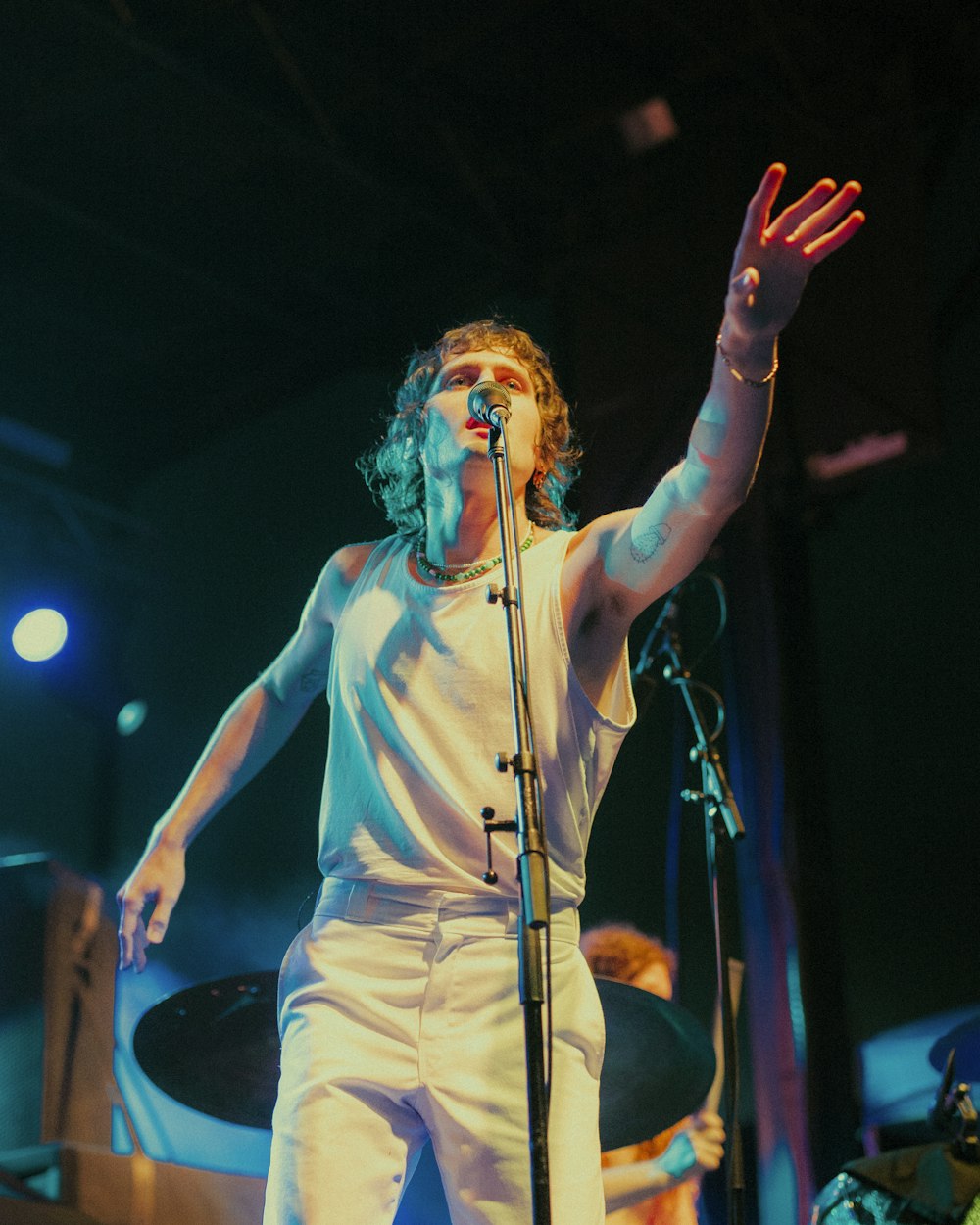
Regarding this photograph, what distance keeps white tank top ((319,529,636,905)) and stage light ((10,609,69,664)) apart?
20.7 feet

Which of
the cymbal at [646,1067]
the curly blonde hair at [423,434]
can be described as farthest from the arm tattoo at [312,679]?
the cymbal at [646,1067]

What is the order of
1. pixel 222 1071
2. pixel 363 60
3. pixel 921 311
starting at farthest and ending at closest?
pixel 363 60 < pixel 921 311 < pixel 222 1071

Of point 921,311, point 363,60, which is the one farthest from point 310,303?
point 921,311

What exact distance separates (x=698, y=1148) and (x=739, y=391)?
7.60ft

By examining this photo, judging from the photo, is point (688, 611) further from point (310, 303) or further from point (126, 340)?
point (126, 340)

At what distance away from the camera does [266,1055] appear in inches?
116

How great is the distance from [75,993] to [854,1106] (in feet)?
10.5

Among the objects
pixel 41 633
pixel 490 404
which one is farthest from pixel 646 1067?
pixel 41 633

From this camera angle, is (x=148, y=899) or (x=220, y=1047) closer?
(x=148, y=899)

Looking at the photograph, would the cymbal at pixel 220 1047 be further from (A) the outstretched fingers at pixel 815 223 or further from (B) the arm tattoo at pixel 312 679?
(A) the outstretched fingers at pixel 815 223

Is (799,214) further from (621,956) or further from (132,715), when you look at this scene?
(132,715)

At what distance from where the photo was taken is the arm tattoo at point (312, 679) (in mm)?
2723

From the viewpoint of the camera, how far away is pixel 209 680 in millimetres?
8773

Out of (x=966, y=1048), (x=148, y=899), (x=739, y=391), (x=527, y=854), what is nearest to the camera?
(x=527, y=854)
